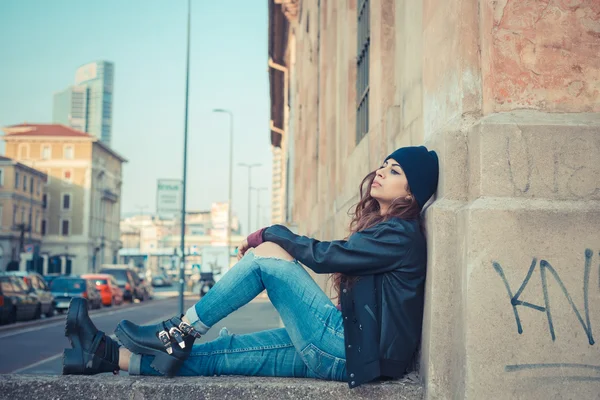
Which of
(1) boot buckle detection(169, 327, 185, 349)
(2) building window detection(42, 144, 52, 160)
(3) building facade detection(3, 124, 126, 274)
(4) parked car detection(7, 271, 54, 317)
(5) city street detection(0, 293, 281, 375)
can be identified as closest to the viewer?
(1) boot buckle detection(169, 327, 185, 349)

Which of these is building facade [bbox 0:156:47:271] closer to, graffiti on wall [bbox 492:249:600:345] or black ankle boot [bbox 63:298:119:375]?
black ankle boot [bbox 63:298:119:375]

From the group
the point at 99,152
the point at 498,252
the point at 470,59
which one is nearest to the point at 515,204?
the point at 498,252

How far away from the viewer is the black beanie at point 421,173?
4.07 metres

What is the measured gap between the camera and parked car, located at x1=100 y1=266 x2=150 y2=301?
149 feet

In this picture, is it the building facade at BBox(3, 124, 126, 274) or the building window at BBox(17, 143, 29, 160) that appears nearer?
the building facade at BBox(3, 124, 126, 274)

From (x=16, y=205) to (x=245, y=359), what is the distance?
84708 mm

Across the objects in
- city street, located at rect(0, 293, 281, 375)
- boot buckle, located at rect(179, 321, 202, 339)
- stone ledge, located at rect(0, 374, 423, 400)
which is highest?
boot buckle, located at rect(179, 321, 202, 339)

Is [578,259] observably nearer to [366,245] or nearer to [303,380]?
[366,245]

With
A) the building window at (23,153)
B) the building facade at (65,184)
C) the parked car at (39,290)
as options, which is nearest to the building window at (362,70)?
the parked car at (39,290)

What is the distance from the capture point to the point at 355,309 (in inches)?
156

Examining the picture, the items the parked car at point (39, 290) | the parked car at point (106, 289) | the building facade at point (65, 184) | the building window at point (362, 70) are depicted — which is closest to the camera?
the building window at point (362, 70)

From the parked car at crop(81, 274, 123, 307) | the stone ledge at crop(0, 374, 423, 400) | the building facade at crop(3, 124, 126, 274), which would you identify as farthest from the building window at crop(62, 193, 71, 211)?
the stone ledge at crop(0, 374, 423, 400)

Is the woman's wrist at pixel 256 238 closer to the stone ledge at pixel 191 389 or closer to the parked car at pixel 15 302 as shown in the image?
the stone ledge at pixel 191 389

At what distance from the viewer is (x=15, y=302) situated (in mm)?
23891
